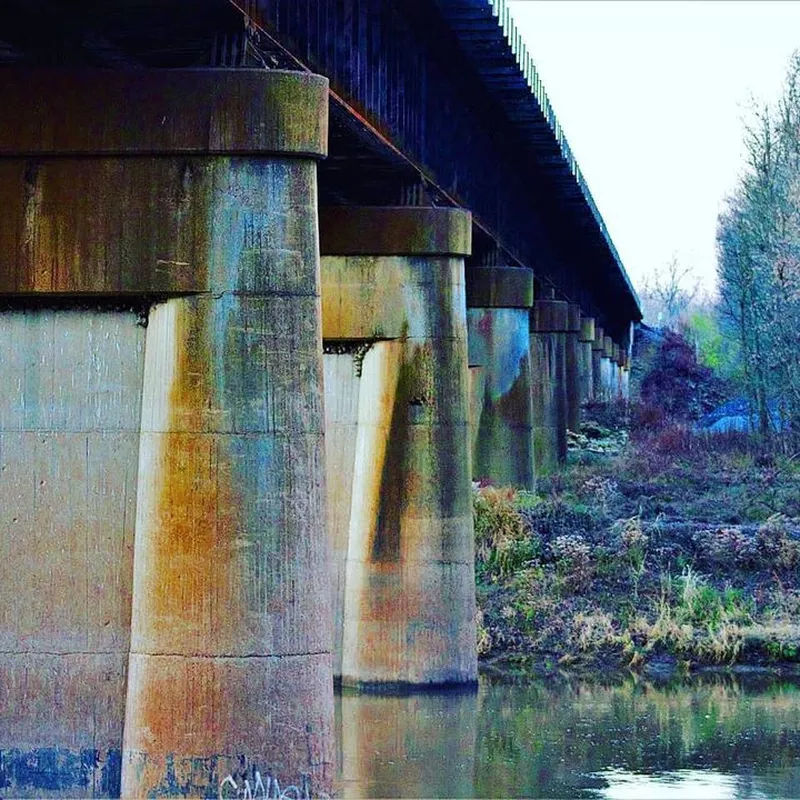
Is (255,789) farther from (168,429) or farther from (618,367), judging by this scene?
(618,367)

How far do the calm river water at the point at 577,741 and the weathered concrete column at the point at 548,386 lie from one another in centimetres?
1933

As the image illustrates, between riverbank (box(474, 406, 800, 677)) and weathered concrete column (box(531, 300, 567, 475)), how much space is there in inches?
336

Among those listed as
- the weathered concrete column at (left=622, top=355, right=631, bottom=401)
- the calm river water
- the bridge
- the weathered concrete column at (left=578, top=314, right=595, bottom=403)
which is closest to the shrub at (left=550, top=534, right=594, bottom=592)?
the calm river water

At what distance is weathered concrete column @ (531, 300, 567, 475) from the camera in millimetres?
43562

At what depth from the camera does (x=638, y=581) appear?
91.5 feet

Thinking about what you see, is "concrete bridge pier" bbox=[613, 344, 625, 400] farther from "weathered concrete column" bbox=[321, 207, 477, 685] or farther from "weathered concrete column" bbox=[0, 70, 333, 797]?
"weathered concrete column" bbox=[0, 70, 333, 797]

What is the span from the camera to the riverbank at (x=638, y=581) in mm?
25734

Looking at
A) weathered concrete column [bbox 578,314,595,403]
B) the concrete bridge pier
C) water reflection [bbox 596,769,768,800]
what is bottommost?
water reflection [bbox 596,769,768,800]

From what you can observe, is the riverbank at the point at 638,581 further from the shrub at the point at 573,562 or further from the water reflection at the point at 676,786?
the water reflection at the point at 676,786

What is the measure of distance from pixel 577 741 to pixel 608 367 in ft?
212

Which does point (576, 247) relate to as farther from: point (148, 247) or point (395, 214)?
point (148, 247)

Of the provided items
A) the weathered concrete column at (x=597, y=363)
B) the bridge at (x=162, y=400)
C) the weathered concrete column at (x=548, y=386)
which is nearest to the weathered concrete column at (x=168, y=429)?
the bridge at (x=162, y=400)

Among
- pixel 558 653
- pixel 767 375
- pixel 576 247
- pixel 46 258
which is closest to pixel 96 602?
pixel 46 258

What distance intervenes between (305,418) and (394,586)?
882cm
